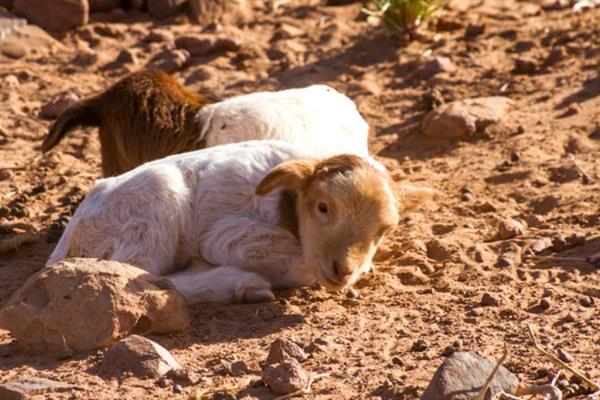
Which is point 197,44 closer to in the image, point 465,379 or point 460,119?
point 460,119

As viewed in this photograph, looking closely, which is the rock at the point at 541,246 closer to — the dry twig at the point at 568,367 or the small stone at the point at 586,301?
the small stone at the point at 586,301

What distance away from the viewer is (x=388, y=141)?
11.2 meters

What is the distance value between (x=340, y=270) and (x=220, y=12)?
23.1 feet

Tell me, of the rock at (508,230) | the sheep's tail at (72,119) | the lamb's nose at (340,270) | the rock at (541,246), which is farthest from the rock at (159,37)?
the lamb's nose at (340,270)

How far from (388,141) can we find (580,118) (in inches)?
67.3

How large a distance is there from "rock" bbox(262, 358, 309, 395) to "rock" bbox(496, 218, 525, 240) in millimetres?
2898

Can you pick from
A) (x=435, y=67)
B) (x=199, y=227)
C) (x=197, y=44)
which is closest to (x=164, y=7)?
(x=197, y=44)

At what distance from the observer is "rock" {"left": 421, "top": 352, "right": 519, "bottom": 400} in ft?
18.5

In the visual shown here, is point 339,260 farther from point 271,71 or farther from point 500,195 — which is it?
point 271,71

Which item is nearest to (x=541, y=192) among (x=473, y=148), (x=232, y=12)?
(x=473, y=148)

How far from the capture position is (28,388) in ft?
19.0

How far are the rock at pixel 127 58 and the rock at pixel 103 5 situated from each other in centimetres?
101

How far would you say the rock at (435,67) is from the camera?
12227mm

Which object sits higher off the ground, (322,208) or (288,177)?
(288,177)
